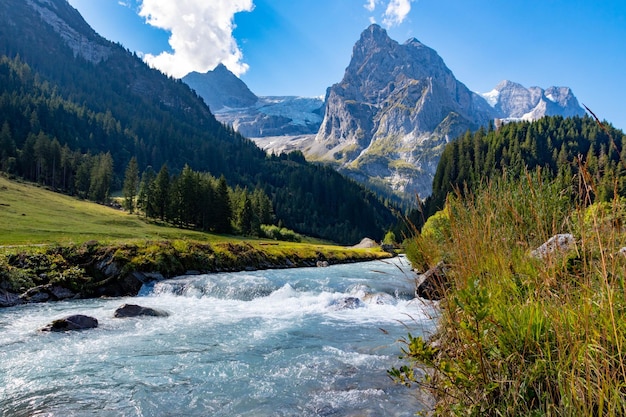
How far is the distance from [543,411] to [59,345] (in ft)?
50.8

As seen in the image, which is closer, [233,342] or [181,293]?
[233,342]

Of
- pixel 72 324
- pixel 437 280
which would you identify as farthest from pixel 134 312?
pixel 437 280

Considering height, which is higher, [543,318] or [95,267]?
[543,318]

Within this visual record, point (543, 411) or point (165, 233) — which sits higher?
point (543, 411)

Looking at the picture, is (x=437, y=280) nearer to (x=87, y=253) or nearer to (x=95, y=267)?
(x=95, y=267)

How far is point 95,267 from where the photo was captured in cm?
2716

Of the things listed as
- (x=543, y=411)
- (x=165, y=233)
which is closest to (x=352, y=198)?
(x=165, y=233)

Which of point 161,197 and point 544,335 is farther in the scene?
point 161,197

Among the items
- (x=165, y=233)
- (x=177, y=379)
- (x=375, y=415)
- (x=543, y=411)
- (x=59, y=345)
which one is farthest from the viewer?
(x=165, y=233)

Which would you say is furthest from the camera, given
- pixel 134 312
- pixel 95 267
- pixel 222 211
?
pixel 222 211

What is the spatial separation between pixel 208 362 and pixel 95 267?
19587mm

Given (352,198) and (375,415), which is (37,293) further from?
(352,198)

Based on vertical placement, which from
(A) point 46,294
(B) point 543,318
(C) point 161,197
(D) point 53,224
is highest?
(C) point 161,197

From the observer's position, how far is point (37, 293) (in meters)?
22.3
